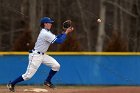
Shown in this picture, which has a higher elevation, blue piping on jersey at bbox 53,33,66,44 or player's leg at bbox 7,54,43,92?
blue piping on jersey at bbox 53,33,66,44

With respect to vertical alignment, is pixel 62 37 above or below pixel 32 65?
above

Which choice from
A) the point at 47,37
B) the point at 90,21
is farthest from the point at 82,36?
the point at 47,37

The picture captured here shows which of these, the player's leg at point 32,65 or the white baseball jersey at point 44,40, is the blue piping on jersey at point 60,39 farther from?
the player's leg at point 32,65

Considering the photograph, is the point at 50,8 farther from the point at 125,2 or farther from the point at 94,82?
the point at 94,82

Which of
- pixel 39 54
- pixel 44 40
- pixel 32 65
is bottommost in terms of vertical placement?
pixel 32 65

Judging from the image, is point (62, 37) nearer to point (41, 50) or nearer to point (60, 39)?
point (60, 39)

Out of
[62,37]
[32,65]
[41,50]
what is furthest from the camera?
[41,50]

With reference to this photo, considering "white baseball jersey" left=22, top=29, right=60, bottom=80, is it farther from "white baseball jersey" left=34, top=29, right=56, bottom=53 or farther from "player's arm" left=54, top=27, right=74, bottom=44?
"player's arm" left=54, top=27, right=74, bottom=44

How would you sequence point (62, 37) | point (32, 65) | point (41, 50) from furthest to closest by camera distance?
point (41, 50)
point (32, 65)
point (62, 37)

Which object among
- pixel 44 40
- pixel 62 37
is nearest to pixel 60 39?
pixel 62 37

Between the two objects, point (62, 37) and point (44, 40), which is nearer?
point (62, 37)

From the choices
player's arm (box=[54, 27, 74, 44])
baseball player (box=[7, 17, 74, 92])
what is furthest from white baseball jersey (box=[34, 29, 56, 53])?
player's arm (box=[54, 27, 74, 44])

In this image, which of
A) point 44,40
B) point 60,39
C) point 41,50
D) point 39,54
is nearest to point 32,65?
point 39,54

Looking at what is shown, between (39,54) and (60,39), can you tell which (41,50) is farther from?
(60,39)
